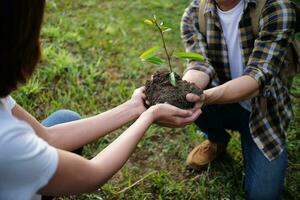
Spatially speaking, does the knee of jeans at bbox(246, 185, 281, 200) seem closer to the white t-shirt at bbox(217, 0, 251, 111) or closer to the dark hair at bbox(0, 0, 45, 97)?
the white t-shirt at bbox(217, 0, 251, 111)

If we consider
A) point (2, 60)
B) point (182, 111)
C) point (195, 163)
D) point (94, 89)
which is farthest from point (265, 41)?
point (94, 89)

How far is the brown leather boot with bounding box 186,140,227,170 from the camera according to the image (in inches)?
89.4

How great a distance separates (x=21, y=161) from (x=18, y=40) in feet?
1.05

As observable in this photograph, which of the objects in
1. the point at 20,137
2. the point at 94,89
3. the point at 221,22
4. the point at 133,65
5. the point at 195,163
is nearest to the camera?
the point at 20,137

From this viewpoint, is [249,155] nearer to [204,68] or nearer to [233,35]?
[204,68]

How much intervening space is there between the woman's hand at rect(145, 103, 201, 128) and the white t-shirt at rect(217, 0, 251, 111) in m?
0.43

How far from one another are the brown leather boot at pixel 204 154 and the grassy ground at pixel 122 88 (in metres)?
0.05

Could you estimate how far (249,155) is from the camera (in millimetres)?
2068

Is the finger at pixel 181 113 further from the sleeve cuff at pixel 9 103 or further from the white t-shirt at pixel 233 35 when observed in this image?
the sleeve cuff at pixel 9 103

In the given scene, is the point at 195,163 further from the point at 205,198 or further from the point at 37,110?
the point at 37,110

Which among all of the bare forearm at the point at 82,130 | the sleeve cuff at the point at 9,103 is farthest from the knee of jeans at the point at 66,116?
the sleeve cuff at the point at 9,103

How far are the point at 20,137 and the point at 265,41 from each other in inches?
46.5

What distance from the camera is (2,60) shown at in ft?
3.59

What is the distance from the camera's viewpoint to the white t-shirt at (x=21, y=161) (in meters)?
1.03
